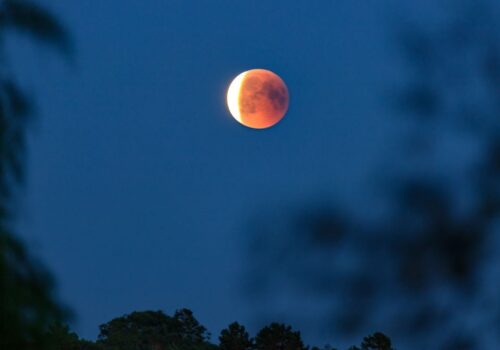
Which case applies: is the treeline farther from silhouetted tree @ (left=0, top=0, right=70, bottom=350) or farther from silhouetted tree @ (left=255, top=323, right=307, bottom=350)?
silhouetted tree @ (left=0, top=0, right=70, bottom=350)

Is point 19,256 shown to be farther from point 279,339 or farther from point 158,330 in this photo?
point 158,330

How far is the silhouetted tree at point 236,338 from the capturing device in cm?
3906

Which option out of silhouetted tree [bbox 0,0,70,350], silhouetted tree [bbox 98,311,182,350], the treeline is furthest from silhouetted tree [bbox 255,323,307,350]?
silhouetted tree [bbox 0,0,70,350]

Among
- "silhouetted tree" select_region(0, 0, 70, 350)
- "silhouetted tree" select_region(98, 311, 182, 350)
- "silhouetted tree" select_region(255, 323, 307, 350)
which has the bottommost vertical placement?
"silhouetted tree" select_region(0, 0, 70, 350)

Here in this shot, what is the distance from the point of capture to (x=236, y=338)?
3916cm

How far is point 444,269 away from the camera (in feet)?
35.4

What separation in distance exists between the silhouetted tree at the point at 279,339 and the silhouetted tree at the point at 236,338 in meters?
0.55

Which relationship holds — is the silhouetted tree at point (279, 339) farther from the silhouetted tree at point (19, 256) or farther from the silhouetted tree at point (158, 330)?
the silhouetted tree at point (19, 256)

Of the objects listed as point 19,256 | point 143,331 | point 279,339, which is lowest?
point 19,256

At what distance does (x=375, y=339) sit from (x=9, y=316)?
32.4 m

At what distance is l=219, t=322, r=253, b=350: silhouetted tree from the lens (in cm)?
3906

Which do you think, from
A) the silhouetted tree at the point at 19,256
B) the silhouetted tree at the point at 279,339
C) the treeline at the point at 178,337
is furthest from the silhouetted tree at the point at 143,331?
the silhouetted tree at the point at 19,256

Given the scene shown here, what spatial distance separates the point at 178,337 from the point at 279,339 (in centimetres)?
653

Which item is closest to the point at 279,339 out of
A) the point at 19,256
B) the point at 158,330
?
the point at 158,330
